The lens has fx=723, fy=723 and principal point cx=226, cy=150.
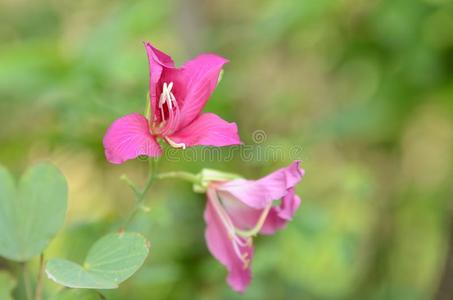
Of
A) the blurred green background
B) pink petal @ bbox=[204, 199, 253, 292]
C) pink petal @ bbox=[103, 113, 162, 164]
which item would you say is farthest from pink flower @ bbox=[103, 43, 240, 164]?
the blurred green background

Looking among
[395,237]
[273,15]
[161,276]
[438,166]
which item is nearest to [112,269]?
[161,276]

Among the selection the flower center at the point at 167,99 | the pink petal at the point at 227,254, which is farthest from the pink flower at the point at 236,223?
the flower center at the point at 167,99

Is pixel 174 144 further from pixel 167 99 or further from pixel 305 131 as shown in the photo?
pixel 305 131

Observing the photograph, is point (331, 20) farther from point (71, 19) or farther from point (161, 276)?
point (71, 19)

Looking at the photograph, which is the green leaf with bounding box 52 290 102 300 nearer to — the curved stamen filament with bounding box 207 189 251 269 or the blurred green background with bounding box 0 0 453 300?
the curved stamen filament with bounding box 207 189 251 269

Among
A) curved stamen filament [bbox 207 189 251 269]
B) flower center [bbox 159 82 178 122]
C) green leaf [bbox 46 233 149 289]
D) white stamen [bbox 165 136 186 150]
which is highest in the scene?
flower center [bbox 159 82 178 122]

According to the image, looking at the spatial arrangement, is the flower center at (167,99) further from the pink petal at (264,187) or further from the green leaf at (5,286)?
the green leaf at (5,286)
